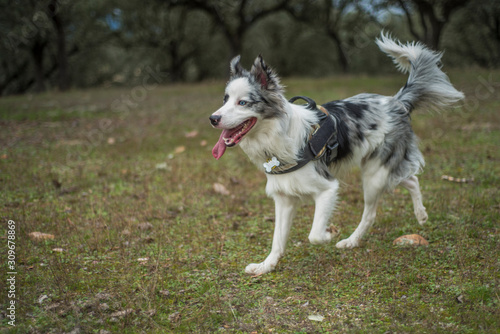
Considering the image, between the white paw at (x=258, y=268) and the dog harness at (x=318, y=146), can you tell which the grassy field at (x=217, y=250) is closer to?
the white paw at (x=258, y=268)

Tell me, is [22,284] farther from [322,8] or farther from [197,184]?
[322,8]

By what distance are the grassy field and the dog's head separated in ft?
4.54

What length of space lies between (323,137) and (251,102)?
83cm

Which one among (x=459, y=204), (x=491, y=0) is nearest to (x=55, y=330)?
(x=459, y=204)

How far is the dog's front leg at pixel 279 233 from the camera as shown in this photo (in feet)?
14.5

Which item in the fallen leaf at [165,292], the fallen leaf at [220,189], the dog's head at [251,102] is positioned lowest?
the fallen leaf at [220,189]

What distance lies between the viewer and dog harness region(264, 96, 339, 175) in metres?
4.18

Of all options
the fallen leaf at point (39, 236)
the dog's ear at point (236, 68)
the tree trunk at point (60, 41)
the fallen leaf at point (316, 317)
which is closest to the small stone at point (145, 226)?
the fallen leaf at point (39, 236)

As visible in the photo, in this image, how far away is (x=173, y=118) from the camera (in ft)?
42.5

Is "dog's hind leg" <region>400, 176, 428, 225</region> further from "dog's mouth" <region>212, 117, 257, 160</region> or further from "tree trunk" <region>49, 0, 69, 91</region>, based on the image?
"tree trunk" <region>49, 0, 69, 91</region>

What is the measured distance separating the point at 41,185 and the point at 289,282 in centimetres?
475

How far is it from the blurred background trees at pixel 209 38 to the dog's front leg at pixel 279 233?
1822 cm

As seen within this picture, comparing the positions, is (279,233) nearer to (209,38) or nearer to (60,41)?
(60,41)

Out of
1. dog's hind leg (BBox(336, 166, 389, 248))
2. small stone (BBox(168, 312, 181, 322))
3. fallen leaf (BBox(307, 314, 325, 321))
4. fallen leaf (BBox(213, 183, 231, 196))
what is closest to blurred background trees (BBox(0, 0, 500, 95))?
fallen leaf (BBox(213, 183, 231, 196))
